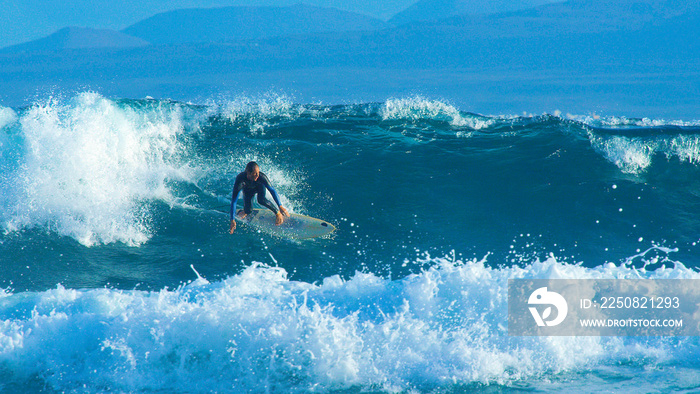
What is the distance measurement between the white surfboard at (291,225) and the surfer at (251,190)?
0.37 ft

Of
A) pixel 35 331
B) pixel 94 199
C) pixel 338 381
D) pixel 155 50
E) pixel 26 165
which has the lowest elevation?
pixel 338 381

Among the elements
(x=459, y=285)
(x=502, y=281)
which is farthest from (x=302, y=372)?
(x=502, y=281)

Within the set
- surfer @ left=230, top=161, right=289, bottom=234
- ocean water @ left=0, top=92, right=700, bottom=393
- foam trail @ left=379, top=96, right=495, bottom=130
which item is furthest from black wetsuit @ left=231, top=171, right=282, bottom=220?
foam trail @ left=379, top=96, right=495, bottom=130

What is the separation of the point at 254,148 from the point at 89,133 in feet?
10.9

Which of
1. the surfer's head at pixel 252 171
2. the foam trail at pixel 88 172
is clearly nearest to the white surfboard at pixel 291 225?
the surfer's head at pixel 252 171

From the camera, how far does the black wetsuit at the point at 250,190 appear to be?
7.58 m

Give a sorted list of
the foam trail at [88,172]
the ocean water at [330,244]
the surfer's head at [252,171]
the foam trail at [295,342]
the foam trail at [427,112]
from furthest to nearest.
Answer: the foam trail at [427,112] → the foam trail at [88,172] → the surfer's head at [252,171] → the ocean water at [330,244] → the foam trail at [295,342]

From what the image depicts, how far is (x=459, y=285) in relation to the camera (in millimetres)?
5402

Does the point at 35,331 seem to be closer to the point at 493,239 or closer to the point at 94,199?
the point at 94,199

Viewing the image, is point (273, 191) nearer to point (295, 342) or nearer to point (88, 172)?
point (295, 342)

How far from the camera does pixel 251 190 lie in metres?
7.93

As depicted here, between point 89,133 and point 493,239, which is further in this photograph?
point 89,133

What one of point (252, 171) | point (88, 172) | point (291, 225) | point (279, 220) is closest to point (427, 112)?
point (291, 225)

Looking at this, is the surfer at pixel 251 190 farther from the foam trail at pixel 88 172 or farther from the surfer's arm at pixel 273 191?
the foam trail at pixel 88 172
